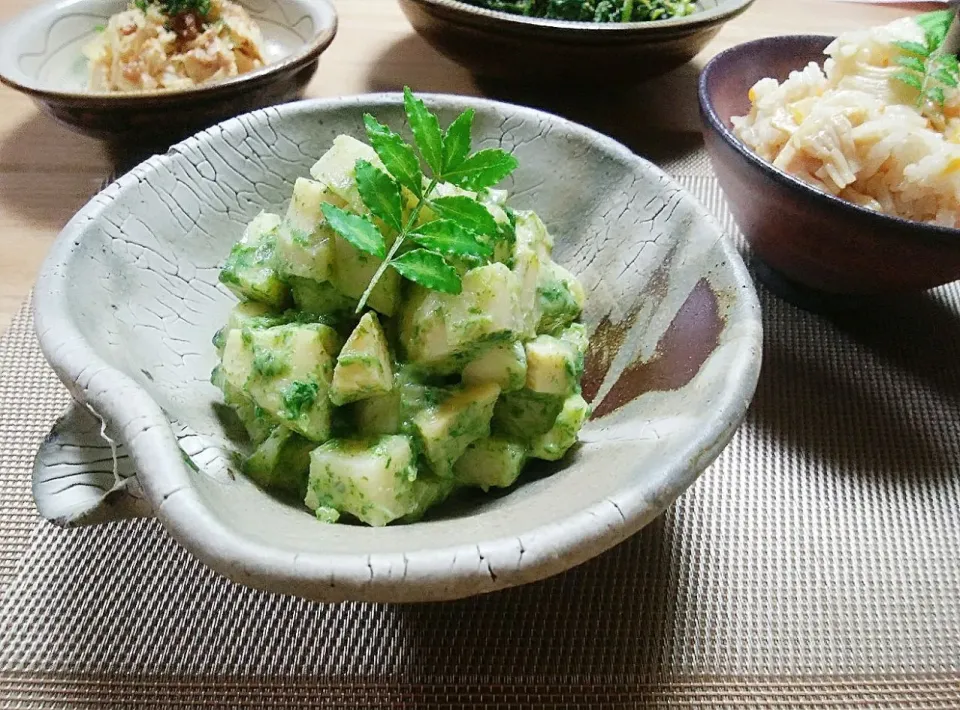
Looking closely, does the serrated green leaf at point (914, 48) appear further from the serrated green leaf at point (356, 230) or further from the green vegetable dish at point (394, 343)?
the serrated green leaf at point (356, 230)

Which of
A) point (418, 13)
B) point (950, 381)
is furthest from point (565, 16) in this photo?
point (950, 381)

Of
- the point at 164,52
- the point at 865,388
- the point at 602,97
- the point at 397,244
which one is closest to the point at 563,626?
the point at 397,244

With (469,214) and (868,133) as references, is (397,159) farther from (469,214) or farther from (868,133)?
(868,133)

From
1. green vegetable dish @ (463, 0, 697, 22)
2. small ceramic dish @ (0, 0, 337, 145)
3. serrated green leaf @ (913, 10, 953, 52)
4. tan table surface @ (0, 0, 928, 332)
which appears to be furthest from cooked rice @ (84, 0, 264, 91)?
serrated green leaf @ (913, 10, 953, 52)

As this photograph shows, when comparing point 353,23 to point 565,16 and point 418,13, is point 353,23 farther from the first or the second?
point 565,16

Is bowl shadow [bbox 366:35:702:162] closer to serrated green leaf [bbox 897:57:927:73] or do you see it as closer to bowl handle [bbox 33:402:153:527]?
serrated green leaf [bbox 897:57:927:73]

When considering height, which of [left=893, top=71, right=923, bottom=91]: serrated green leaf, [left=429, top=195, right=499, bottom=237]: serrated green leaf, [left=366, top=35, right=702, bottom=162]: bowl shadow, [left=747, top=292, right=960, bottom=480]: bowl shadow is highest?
[left=429, top=195, right=499, bottom=237]: serrated green leaf
